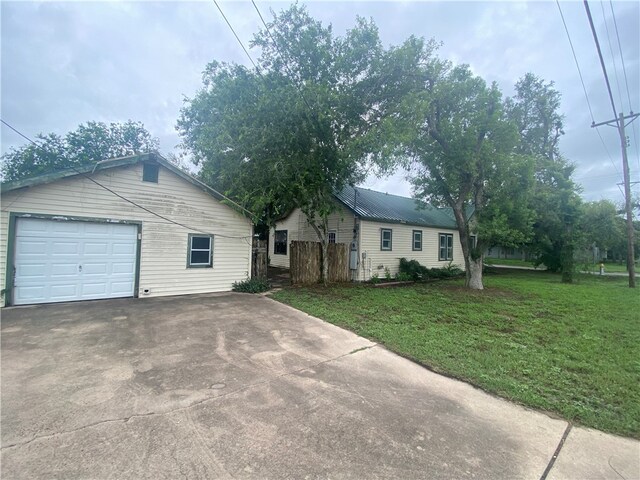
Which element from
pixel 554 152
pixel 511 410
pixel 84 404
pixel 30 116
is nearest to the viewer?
pixel 84 404

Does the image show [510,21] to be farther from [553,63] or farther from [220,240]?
[220,240]

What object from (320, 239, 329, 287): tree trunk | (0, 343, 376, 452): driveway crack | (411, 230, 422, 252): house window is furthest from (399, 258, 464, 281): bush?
(0, 343, 376, 452): driveway crack

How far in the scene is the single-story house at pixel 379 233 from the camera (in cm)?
1373

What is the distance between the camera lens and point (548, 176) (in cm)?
1756

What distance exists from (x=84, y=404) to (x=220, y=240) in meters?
7.18

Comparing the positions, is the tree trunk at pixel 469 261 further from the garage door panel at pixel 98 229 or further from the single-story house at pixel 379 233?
the garage door panel at pixel 98 229

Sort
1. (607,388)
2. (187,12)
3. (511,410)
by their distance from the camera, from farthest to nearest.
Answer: (187,12) → (607,388) → (511,410)

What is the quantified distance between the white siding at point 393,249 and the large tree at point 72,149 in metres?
15.2

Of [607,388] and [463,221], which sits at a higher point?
[463,221]

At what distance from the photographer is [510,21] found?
6719 millimetres

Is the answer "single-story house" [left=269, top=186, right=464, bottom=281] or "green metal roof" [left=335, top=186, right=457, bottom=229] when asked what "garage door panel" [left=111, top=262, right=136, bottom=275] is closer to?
"single-story house" [left=269, top=186, right=464, bottom=281]

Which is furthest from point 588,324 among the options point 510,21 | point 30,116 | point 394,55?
point 30,116

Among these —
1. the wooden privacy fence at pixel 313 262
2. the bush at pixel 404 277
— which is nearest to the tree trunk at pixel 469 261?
the bush at pixel 404 277

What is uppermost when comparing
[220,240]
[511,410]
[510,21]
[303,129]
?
[510,21]
